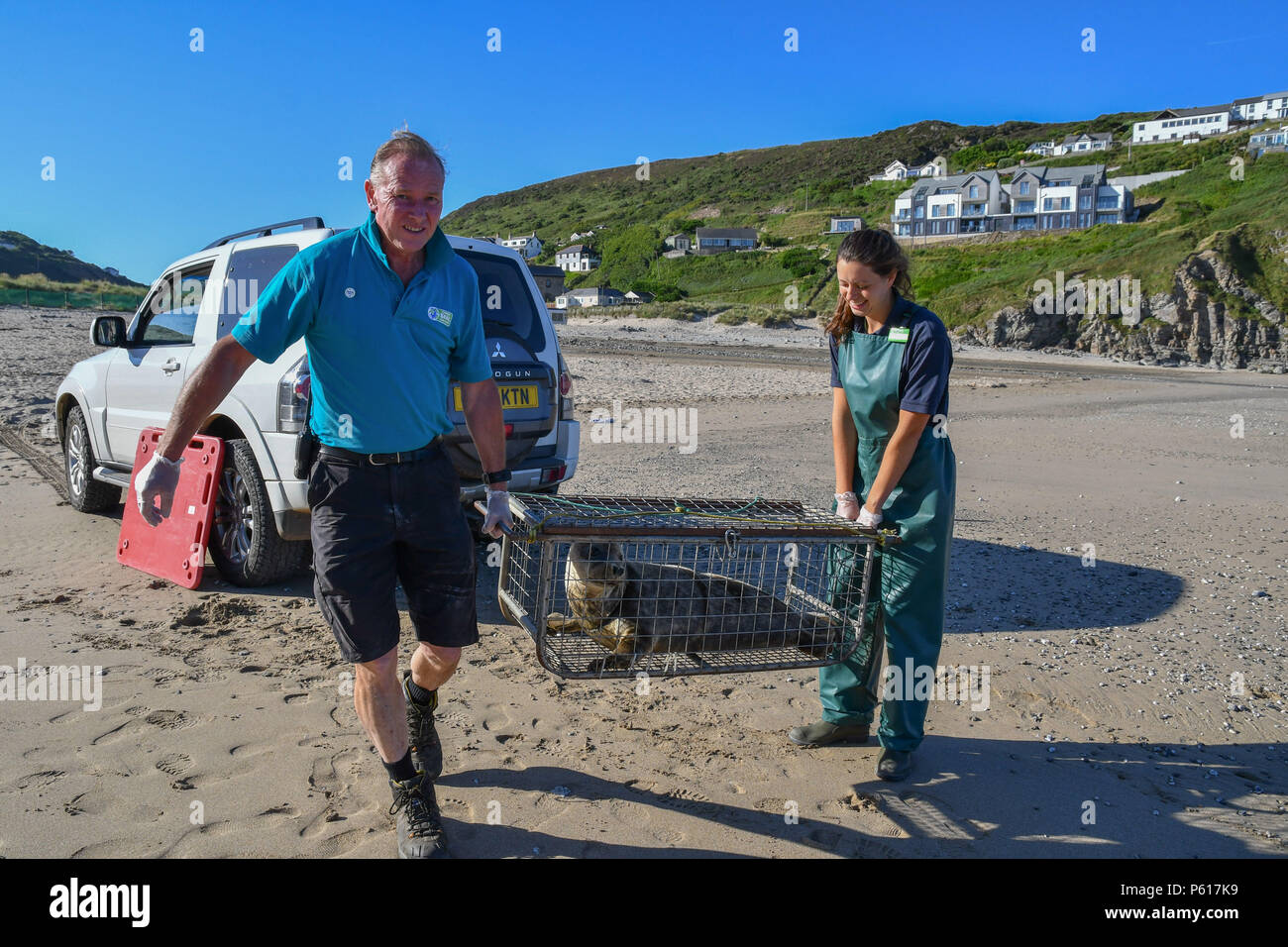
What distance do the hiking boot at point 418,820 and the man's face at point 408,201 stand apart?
1.81 m

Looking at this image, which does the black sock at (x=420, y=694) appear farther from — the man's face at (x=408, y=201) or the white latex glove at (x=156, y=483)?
the man's face at (x=408, y=201)

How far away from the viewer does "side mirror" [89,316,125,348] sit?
654 centimetres

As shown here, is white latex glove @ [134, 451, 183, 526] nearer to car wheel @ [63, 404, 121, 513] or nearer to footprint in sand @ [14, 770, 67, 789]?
footprint in sand @ [14, 770, 67, 789]

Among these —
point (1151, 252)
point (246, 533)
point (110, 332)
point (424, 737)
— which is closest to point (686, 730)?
point (424, 737)

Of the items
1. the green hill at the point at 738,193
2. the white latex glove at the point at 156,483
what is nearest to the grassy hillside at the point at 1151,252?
the white latex glove at the point at 156,483

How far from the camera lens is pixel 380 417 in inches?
115

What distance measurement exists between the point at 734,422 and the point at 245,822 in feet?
37.8

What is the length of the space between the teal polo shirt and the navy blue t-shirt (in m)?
1.73

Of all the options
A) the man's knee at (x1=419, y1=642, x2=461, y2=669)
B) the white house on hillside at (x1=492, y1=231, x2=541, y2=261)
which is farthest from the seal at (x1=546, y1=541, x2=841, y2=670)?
the white house on hillside at (x1=492, y1=231, x2=541, y2=261)

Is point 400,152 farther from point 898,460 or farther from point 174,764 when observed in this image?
point 174,764

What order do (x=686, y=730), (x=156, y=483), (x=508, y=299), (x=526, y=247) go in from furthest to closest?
(x=526, y=247)
(x=508, y=299)
(x=686, y=730)
(x=156, y=483)

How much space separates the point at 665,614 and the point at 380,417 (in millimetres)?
1368

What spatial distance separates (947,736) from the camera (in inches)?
161
